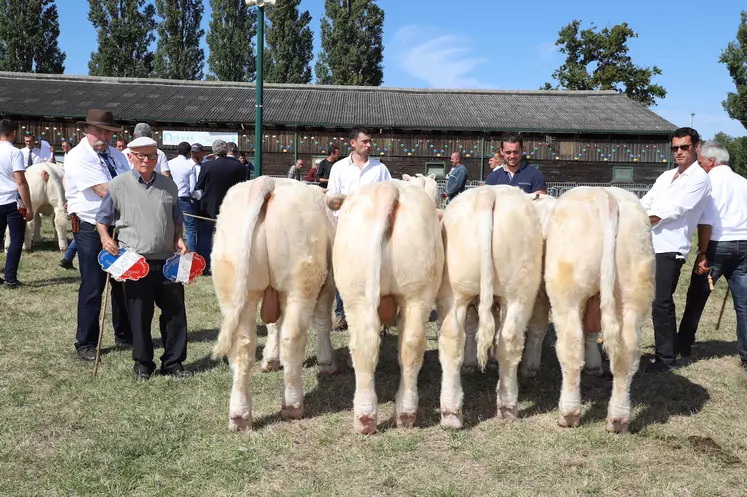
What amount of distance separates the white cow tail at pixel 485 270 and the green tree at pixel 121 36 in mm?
42284

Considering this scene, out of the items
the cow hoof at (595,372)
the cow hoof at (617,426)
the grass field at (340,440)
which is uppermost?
the cow hoof at (617,426)

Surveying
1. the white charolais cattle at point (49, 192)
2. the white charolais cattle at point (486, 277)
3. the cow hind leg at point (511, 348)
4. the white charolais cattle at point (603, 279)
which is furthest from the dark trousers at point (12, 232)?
the white charolais cattle at point (603, 279)

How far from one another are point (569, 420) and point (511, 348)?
2.42 feet

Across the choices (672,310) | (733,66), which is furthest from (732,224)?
(733,66)

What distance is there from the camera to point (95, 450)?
4.18m

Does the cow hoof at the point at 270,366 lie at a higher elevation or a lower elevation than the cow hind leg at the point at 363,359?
lower

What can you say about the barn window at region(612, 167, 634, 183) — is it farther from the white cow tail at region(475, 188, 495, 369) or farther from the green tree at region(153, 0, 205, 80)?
the green tree at region(153, 0, 205, 80)

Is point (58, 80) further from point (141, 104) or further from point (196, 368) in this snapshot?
point (196, 368)

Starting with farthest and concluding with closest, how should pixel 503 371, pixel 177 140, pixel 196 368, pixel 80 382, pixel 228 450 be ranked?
pixel 177 140 < pixel 196 368 < pixel 80 382 < pixel 503 371 < pixel 228 450

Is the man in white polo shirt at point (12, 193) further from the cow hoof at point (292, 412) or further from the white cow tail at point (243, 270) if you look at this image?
the cow hoof at point (292, 412)

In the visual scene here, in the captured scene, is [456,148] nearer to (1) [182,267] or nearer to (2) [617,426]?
(1) [182,267]

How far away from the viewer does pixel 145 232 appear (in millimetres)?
5426

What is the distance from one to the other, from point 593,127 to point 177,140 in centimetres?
1955

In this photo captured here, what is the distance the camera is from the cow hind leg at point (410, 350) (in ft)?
14.3
